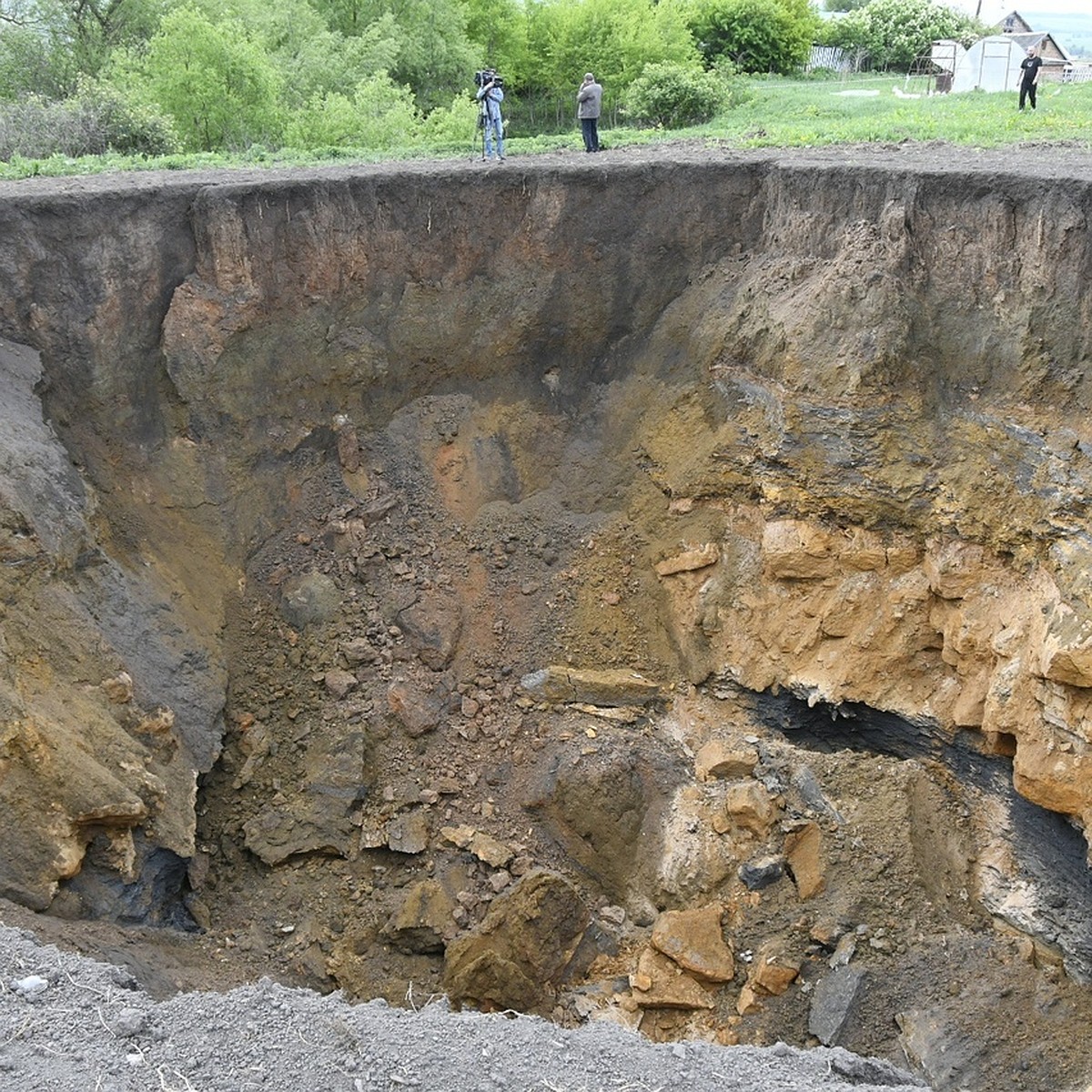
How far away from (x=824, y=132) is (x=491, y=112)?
17.0 ft

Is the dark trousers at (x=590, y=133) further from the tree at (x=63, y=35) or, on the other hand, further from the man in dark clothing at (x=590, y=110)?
the tree at (x=63, y=35)

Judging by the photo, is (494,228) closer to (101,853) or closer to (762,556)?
(762,556)

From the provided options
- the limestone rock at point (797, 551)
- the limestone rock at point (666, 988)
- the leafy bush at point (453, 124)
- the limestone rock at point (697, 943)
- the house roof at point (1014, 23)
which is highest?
the house roof at point (1014, 23)

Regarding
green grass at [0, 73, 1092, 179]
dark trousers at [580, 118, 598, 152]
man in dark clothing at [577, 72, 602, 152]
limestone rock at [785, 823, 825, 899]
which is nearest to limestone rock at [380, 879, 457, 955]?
limestone rock at [785, 823, 825, 899]

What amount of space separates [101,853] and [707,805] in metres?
5.75

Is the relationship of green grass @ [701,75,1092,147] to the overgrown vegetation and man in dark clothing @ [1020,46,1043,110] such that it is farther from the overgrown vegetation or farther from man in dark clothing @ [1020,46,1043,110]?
man in dark clothing @ [1020,46,1043,110]

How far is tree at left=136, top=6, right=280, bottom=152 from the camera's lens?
20594 mm

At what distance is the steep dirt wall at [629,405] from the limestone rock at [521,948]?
103 inches

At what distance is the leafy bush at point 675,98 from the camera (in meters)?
22.0

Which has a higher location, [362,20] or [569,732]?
[362,20]

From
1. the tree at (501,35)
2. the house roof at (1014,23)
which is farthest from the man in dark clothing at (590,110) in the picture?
the house roof at (1014,23)

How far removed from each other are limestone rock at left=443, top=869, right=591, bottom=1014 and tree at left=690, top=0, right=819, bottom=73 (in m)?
30.5

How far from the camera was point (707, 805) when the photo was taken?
10773 mm

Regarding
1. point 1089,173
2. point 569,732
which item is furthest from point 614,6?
point 569,732
